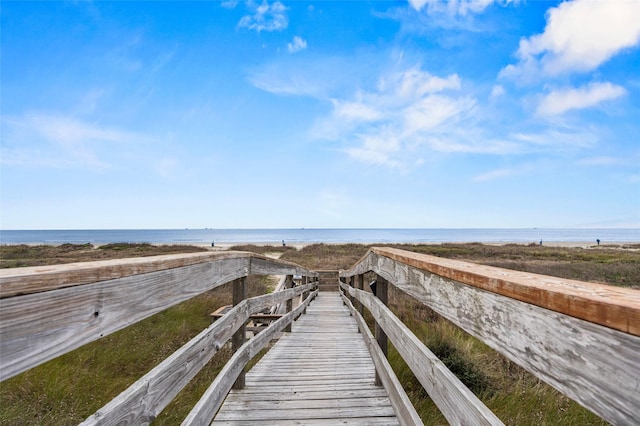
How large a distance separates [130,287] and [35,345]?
44cm

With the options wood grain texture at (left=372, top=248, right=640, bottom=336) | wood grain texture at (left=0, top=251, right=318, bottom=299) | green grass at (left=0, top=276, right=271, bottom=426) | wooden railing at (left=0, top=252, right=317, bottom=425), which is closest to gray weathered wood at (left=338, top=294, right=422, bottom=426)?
wood grain texture at (left=372, top=248, right=640, bottom=336)

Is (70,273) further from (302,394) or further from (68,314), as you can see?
(302,394)

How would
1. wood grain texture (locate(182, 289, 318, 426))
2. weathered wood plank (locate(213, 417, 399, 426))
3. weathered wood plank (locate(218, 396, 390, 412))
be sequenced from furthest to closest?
weathered wood plank (locate(218, 396, 390, 412)), weathered wood plank (locate(213, 417, 399, 426)), wood grain texture (locate(182, 289, 318, 426))

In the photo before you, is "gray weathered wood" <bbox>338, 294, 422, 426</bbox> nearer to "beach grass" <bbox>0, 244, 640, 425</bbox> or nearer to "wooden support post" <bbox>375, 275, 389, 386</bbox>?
"wooden support post" <bbox>375, 275, 389, 386</bbox>

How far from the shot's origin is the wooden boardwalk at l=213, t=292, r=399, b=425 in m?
2.58

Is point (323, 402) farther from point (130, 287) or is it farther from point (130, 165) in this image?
point (130, 165)

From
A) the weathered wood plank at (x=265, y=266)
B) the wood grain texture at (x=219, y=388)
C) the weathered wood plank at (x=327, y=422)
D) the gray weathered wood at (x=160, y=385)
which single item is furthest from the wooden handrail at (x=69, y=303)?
the weathered wood plank at (x=265, y=266)

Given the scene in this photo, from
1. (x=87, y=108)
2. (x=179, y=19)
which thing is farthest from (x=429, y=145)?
(x=87, y=108)

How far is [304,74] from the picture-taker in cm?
3281

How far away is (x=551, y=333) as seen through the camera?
34.1 inches

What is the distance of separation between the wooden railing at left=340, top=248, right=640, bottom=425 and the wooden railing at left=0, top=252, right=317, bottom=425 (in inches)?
51.6

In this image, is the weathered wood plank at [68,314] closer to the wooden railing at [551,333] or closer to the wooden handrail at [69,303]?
the wooden handrail at [69,303]

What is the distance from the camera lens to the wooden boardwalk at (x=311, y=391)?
2584 mm

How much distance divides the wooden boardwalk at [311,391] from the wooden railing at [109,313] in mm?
491
